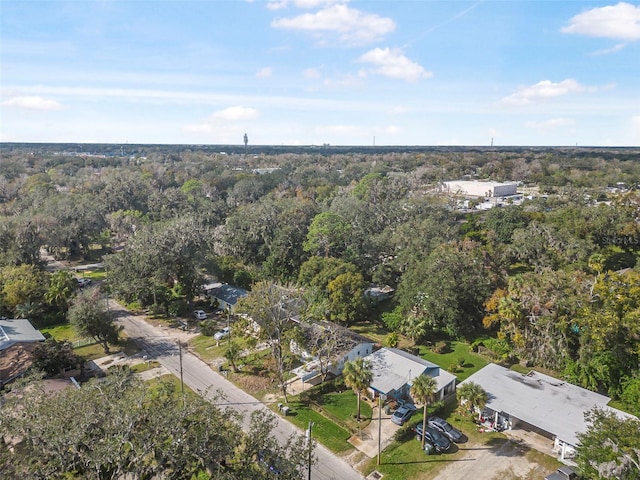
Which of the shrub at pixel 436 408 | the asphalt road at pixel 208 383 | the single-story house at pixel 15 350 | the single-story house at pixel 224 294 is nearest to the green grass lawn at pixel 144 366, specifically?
the asphalt road at pixel 208 383

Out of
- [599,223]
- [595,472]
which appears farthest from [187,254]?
[599,223]

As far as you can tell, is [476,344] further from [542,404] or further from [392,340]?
[542,404]

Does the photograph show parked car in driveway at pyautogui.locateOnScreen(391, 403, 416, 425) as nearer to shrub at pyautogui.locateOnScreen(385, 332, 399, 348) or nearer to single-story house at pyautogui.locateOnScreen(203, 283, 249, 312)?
shrub at pyautogui.locateOnScreen(385, 332, 399, 348)

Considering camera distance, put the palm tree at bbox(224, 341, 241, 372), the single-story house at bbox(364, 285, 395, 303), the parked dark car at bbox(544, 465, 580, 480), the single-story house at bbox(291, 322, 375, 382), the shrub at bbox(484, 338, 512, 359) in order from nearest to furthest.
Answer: the parked dark car at bbox(544, 465, 580, 480) < the single-story house at bbox(291, 322, 375, 382) < the palm tree at bbox(224, 341, 241, 372) < the shrub at bbox(484, 338, 512, 359) < the single-story house at bbox(364, 285, 395, 303)

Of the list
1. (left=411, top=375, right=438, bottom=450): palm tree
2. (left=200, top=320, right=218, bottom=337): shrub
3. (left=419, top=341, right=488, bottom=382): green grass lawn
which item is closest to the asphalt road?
(left=200, top=320, right=218, bottom=337): shrub

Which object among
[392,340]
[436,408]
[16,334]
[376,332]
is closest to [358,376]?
[436,408]

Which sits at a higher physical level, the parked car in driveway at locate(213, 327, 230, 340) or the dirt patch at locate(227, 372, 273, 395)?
the parked car in driveway at locate(213, 327, 230, 340)

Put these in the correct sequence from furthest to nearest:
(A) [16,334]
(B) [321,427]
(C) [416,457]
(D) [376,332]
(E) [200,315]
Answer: (E) [200,315] → (D) [376,332] → (A) [16,334] → (B) [321,427] → (C) [416,457]

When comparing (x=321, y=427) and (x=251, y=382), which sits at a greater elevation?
(x=251, y=382)
